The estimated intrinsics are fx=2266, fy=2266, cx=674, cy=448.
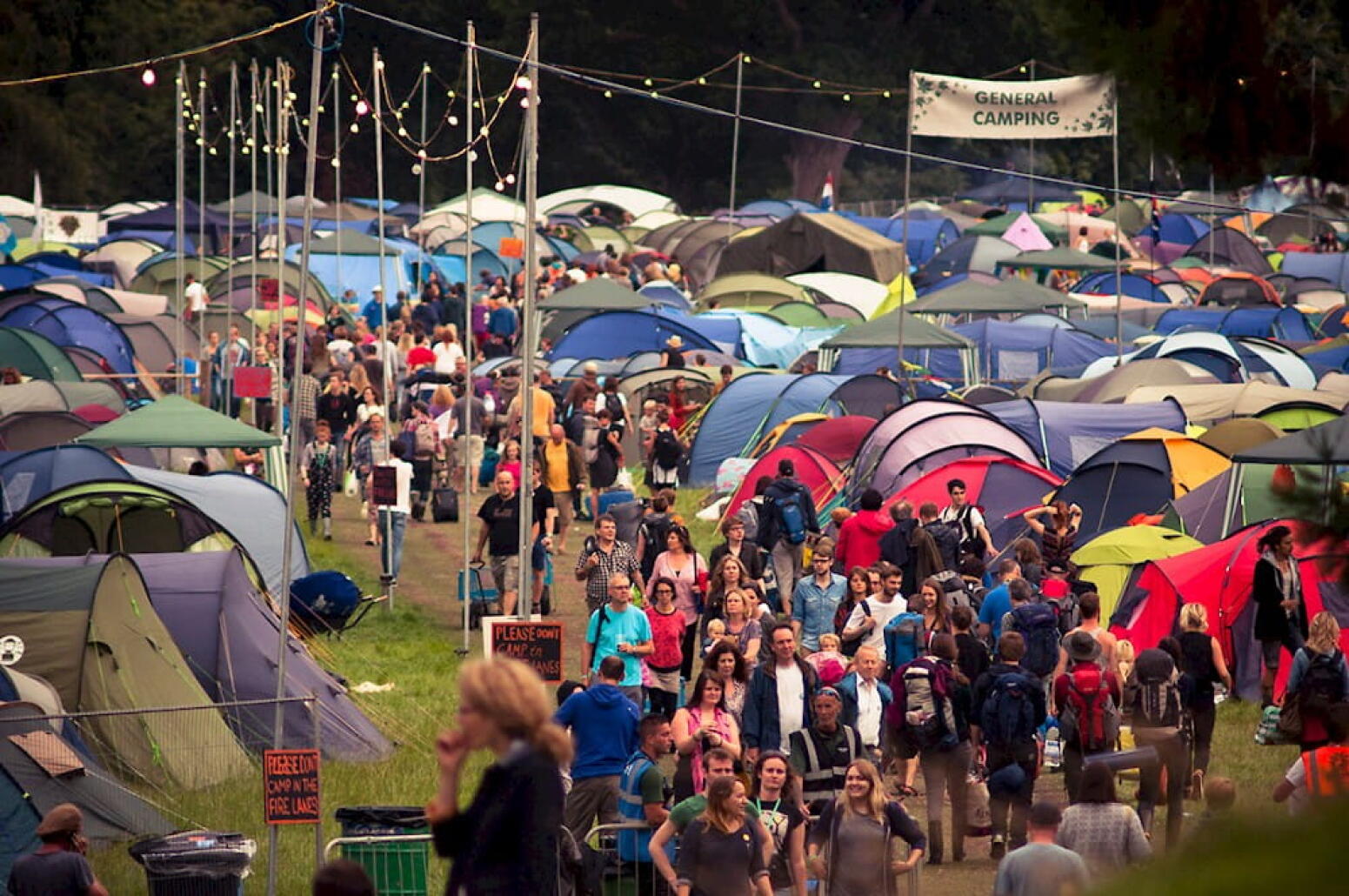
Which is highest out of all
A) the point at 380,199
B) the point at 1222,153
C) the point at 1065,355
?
the point at 1222,153

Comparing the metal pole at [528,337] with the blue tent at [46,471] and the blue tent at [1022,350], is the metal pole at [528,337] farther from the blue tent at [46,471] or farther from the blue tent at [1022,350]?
the blue tent at [1022,350]

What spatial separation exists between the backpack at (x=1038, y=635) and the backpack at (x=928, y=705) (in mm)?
1528

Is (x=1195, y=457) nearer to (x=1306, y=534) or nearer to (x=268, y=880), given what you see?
(x=268, y=880)

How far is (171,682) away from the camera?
48.6 ft

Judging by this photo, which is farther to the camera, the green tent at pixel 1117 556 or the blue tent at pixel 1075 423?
the blue tent at pixel 1075 423

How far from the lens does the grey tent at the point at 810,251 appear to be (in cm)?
4931

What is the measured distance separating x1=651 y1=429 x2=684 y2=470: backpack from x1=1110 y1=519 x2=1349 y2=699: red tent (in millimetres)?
7909

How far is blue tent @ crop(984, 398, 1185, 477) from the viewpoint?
963 inches

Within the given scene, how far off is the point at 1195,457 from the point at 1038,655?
7480 millimetres

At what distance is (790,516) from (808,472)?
19.5 feet

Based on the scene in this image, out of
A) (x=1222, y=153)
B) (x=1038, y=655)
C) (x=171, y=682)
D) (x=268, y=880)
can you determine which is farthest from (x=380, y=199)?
(x=1222, y=153)

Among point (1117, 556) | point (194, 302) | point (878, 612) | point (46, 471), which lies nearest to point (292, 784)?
point (878, 612)

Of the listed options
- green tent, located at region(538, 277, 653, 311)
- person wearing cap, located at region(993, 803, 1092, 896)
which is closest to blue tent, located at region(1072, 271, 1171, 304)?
green tent, located at region(538, 277, 653, 311)

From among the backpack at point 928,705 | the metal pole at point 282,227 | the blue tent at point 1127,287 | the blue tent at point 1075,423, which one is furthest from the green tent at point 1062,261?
the backpack at point 928,705
